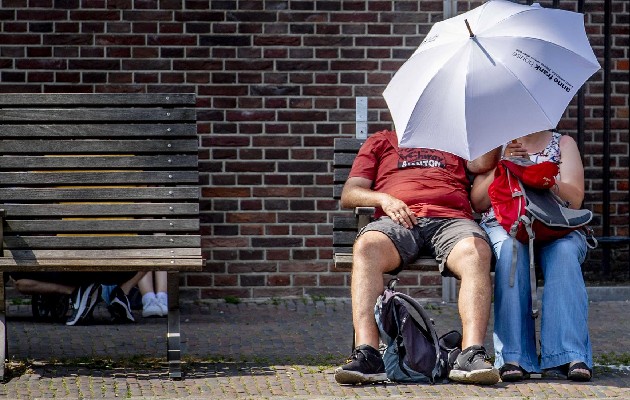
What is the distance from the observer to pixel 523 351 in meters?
5.65

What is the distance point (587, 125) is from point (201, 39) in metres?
2.54

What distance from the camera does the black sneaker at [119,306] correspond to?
7.27 metres

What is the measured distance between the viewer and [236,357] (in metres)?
6.18

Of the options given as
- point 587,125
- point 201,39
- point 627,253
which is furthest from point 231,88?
point 627,253

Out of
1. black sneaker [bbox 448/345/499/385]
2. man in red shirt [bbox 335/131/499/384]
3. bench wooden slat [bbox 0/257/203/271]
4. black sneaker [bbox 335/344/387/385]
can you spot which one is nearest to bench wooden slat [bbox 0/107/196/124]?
bench wooden slat [bbox 0/257/203/271]

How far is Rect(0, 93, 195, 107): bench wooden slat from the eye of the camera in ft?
19.9

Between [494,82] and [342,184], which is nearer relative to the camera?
[494,82]

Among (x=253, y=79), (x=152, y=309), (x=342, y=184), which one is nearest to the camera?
(x=342, y=184)

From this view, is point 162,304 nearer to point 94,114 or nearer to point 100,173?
point 100,173

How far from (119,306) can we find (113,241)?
57.3 inches

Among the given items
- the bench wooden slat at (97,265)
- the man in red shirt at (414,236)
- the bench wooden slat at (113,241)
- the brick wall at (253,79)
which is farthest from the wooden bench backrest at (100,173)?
the brick wall at (253,79)

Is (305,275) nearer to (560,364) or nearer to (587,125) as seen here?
(587,125)

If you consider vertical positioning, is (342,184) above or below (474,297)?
above

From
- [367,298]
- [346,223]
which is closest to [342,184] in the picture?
[346,223]
